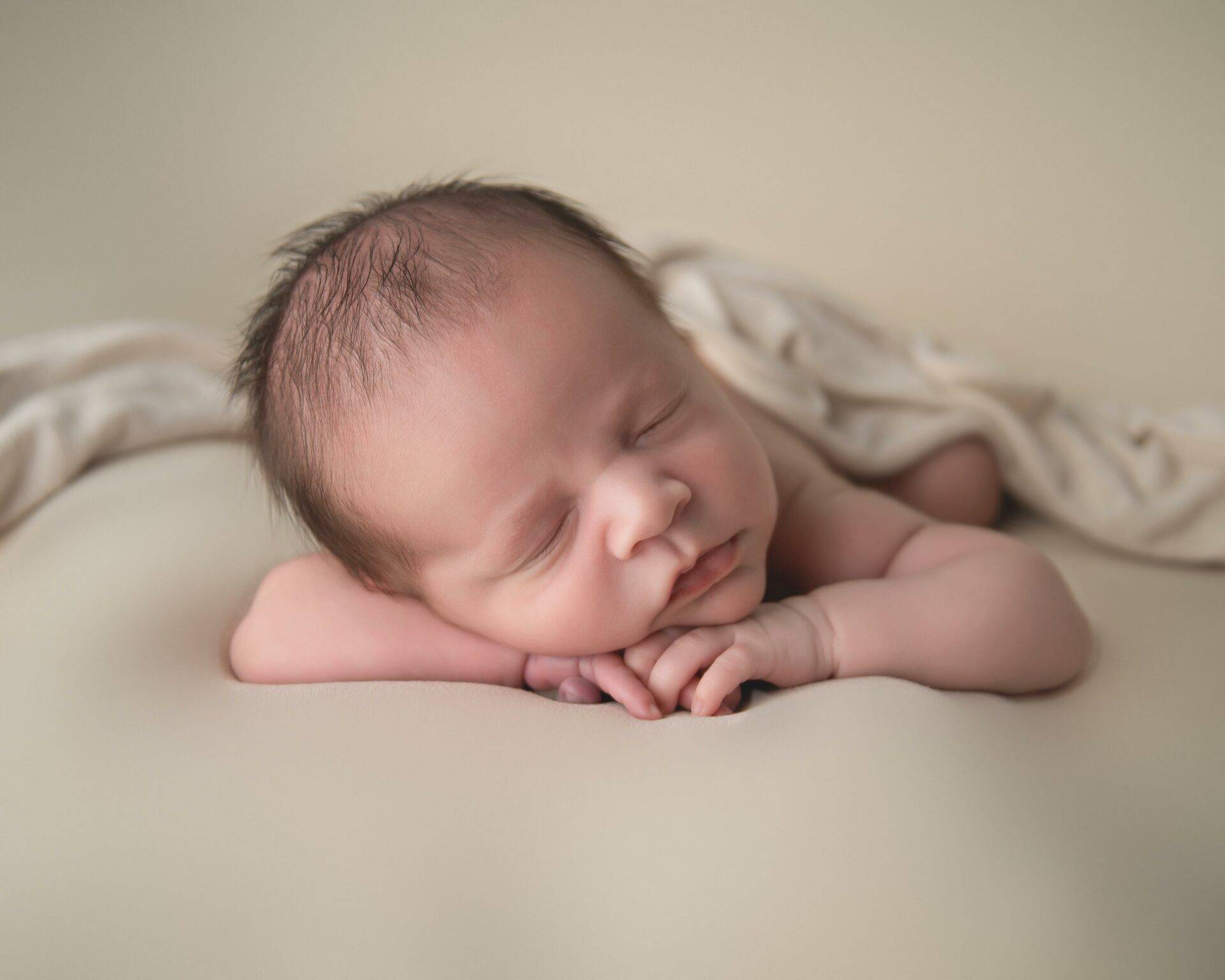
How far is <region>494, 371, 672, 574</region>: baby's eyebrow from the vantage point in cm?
84

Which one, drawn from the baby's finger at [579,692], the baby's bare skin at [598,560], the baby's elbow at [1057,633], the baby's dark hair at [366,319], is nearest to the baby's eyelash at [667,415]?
the baby's bare skin at [598,560]

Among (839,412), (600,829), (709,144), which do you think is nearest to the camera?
(600,829)

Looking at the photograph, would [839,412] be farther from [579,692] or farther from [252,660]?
[252,660]

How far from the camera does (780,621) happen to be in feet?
2.99

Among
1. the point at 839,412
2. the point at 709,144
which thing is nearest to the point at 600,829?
the point at 839,412

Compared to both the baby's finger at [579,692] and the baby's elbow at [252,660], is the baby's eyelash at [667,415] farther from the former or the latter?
the baby's elbow at [252,660]

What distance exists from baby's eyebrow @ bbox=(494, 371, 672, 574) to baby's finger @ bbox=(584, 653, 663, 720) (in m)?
0.12

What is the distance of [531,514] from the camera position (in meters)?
0.84

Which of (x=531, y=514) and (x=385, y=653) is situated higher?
(x=531, y=514)

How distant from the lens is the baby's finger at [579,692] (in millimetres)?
923

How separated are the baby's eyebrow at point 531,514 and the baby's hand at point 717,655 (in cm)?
15

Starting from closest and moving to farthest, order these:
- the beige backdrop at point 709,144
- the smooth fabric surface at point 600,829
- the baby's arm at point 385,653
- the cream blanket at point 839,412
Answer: the smooth fabric surface at point 600,829, the baby's arm at point 385,653, the cream blanket at point 839,412, the beige backdrop at point 709,144

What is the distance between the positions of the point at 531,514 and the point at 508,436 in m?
0.06

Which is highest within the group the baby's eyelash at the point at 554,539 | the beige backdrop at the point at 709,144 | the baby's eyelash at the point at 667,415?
the beige backdrop at the point at 709,144
